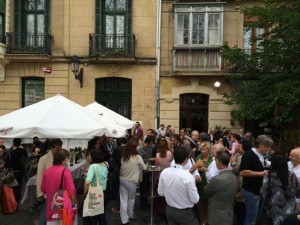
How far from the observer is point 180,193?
5395mm

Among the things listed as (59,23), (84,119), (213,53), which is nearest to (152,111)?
(213,53)

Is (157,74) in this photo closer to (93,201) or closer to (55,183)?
(93,201)

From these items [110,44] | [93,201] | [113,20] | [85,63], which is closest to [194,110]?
[110,44]

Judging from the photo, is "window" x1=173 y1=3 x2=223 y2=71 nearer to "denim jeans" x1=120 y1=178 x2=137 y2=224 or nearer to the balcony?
the balcony

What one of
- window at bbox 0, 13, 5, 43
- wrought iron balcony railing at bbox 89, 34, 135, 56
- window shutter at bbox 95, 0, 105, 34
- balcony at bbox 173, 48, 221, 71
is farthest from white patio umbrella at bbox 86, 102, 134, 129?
window at bbox 0, 13, 5, 43

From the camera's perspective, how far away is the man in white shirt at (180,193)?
538cm

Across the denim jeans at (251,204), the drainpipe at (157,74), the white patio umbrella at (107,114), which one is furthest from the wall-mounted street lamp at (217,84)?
the denim jeans at (251,204)

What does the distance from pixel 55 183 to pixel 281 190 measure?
3.53m

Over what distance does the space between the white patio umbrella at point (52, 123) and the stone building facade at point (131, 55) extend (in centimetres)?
977

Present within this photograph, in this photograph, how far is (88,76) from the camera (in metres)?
19.1

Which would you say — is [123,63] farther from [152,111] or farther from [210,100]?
[210,100]

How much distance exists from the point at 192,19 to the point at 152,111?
4.73 metres

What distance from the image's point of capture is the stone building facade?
61.1 feet

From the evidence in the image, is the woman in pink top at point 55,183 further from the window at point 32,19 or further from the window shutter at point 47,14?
the window shutter at point 47,14
